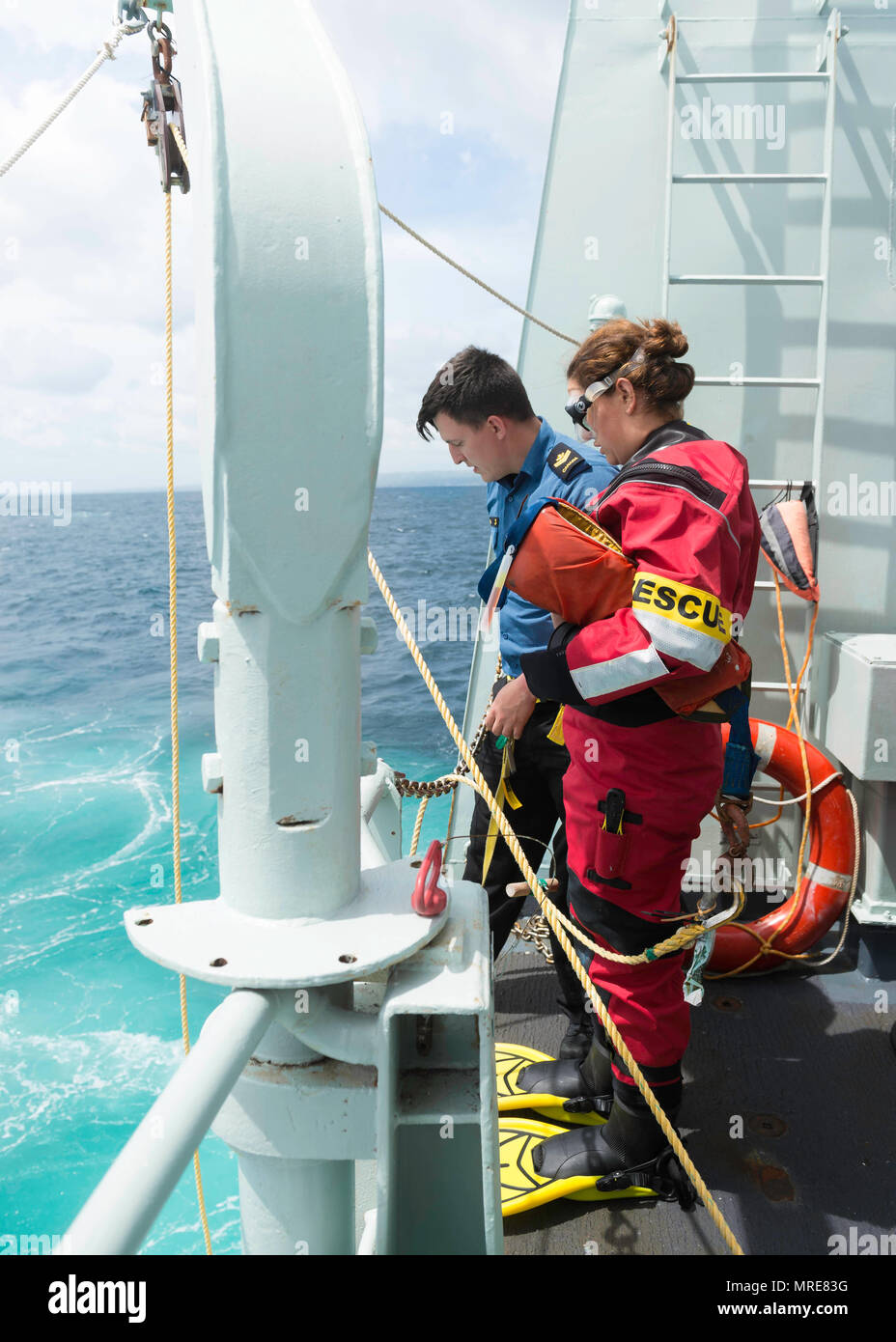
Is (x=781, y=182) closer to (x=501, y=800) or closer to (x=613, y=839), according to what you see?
(x=501, y=800)

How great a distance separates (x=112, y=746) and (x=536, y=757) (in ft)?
44.5

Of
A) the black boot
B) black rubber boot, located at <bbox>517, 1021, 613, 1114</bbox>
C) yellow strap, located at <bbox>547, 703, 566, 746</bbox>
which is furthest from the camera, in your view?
the black boot

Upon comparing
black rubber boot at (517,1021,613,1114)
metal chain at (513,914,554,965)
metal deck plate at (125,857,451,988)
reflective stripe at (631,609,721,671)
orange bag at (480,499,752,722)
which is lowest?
black rubber boot at (517,1021,613,1114)

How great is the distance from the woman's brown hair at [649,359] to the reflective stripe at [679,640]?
52 cm

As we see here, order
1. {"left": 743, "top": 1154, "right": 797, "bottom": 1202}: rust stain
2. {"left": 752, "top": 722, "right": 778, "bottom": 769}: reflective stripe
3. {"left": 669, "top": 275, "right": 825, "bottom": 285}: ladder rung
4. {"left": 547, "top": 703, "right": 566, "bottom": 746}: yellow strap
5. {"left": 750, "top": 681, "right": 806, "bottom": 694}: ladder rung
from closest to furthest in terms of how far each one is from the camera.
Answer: {"left": 743, "top": 1154, "right": 797, "bottom": 1202}: rust stain, {"left": 547, "top": 703, "right": 566, "bottom": 746}: yellow strap, {"left": 752, "top": 722, "right": 778, "bottom": 769}: reflective stripe, {"left": 669, "top": 275, "right": 825, "bottom": 285}: ladder rung, {"left": 750, "top": 681, "right": 806, "bottom": 694}: ladder rung

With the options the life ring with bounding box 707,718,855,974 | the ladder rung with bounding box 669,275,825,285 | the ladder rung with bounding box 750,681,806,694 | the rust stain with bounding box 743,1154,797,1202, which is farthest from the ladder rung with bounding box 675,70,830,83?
the rust stain with bounding box 743,1154,797,1202

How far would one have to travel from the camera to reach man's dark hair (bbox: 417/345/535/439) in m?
2.24

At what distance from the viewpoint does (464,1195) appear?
49.4 inches

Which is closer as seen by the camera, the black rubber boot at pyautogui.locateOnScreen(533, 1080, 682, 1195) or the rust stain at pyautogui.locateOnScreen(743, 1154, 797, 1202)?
the black rubber boot at pyautogui.locateOnScreen(533, 1080, 682, 1195)

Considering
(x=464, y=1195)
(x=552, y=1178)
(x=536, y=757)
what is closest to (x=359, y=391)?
(x=464, y=1195)

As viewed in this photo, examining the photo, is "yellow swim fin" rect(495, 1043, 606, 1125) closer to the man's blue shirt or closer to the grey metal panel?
the man's blue shirt

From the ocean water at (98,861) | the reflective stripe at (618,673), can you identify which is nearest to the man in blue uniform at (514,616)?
the reflective stripe at (618,673)

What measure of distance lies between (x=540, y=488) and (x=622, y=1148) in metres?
1.47

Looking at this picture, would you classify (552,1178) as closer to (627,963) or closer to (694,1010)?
(627,963)
